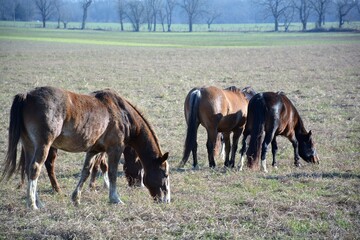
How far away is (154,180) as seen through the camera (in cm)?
759

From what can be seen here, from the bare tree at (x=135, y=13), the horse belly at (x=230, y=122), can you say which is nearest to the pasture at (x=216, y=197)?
the horse belly at (x=230, y=122)

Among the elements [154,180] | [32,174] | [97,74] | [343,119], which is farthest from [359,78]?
[32,174]

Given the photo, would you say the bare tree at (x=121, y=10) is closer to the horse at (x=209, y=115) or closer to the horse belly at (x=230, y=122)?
the horse belly at (x=230, y=122)

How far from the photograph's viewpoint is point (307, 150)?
10633mm

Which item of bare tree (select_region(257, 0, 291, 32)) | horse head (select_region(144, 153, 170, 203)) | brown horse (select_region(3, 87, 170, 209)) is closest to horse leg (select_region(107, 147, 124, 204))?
brown horse (select_region(3, 87, 170, 209))

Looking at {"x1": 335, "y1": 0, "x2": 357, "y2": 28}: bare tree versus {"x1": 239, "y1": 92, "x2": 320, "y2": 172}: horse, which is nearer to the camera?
{"x1": 239, "y1": 92, "x2": 320, "y2": 172}: horse

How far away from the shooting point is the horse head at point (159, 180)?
7531 millimetres

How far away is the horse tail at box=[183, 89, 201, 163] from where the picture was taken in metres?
9.80

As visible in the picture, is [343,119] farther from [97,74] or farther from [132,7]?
[132,7]

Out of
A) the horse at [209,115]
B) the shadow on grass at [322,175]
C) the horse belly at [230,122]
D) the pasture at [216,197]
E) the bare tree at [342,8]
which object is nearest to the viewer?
the pasture at [216,197]

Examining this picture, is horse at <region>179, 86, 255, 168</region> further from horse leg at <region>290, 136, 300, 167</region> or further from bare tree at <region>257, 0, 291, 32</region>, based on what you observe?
bare tree at <region>257, 0, 291, 32</region>

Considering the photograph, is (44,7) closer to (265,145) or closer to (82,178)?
(265,145)

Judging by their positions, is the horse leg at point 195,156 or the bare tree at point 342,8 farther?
the bare tree at point 342,8

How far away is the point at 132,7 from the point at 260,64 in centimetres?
8881
